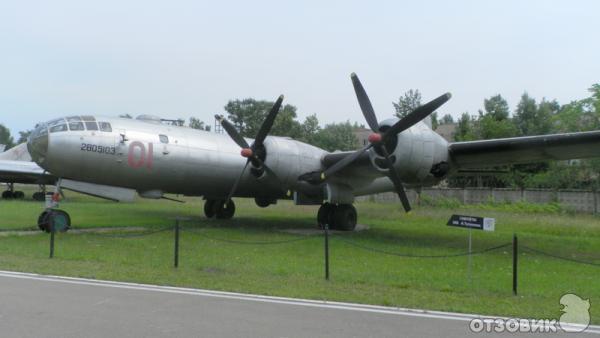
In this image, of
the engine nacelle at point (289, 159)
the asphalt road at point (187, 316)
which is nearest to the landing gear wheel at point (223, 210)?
the engine nacelle at point (289, 159)

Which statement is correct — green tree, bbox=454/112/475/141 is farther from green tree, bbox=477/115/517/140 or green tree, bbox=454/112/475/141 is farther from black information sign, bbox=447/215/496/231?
black information sign, bbox=447/215/496/231

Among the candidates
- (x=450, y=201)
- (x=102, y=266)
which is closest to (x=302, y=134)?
(x=450, y=201)

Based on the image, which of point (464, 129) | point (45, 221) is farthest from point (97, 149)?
point (464, 129)

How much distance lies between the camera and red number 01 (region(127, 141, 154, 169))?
16047 millimetres

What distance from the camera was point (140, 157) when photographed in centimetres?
1622

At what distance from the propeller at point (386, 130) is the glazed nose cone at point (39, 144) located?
8059mm

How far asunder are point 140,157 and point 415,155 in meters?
8.09

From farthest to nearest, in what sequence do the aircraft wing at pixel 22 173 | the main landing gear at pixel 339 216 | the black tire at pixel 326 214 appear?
the aircraft wing at pixel 22 173 → the black tire at pixel 326 214 → the main landing gear at pixel 339 216

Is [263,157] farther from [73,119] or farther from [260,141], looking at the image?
[73,119]

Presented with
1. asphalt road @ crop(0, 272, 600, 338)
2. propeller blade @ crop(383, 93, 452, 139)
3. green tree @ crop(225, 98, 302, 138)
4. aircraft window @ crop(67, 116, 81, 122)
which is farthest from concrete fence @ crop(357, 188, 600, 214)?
green tree @ crop(225, 98, 302, 138)

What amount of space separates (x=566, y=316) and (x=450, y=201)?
25240 mm

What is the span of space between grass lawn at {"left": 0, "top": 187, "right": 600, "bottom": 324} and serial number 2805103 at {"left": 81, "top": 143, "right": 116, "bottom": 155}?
246 centimetres

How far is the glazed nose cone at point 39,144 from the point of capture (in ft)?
49.5

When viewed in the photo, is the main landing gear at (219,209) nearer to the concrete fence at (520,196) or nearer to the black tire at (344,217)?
the black tire at (344,217)
